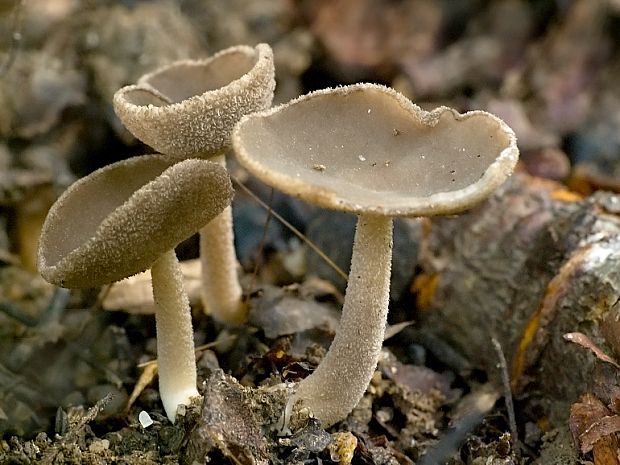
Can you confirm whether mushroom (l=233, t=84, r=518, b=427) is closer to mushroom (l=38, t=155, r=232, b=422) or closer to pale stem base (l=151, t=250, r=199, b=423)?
mushroom (l=38, t=155, r=232, b=422)

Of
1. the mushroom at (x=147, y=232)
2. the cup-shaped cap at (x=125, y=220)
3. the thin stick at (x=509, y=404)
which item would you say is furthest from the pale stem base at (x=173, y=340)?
the thin stick at (x=509, y=404)

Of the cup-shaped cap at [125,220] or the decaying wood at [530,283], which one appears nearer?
the cup-shaped cap at [125,220]

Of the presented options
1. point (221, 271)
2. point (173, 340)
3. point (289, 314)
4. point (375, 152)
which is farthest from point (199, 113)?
point (289, 314)

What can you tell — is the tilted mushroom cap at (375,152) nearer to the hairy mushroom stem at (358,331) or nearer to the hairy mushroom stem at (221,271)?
the hairy mushroom stem at (358,331)

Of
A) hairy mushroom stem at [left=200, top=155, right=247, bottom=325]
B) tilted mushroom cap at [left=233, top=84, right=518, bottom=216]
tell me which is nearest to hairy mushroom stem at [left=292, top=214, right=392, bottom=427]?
tilted mushroom cap at [left=233, top=84, right=518, bottom=216]

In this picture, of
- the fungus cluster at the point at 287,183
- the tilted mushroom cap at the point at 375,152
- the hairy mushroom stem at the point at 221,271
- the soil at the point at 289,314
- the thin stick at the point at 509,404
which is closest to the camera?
the tilted mushroom cap at the point at 375,152
